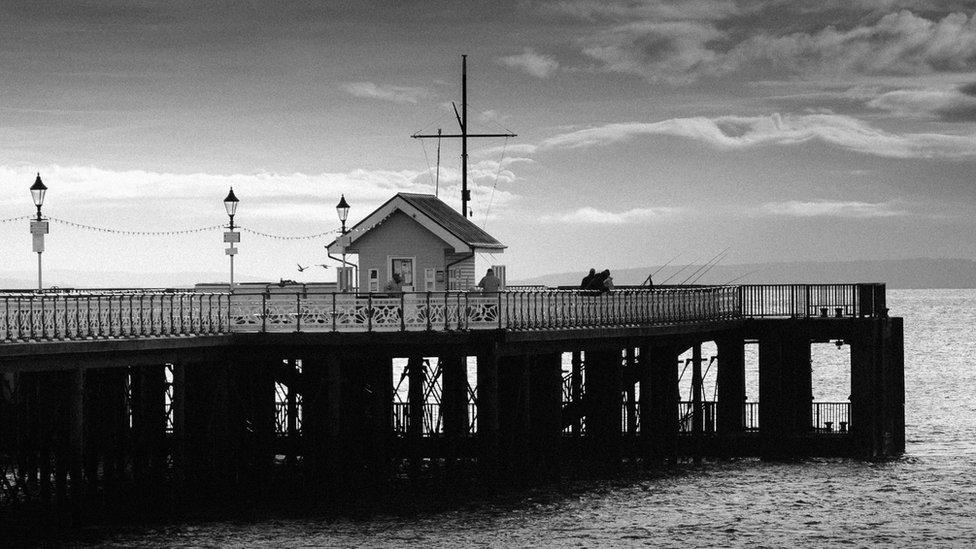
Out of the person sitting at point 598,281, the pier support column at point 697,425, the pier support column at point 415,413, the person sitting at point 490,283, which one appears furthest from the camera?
the pier support column at point 697,425

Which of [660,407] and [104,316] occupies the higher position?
[104,316]

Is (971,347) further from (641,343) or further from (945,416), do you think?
(641,343)

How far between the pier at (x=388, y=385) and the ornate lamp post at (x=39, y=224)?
2505 millimetres

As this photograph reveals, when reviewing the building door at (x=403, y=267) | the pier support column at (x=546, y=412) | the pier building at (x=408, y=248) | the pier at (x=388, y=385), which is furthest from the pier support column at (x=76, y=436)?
the building door at (x=403, y=267)

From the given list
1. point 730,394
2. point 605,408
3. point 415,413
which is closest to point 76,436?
point 415,413

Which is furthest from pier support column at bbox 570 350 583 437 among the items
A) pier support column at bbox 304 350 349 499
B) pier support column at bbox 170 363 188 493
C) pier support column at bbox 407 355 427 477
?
pier support column at bbox 170 363 188 493

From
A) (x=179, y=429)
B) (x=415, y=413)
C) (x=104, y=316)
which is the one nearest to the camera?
(x=104, y=316)

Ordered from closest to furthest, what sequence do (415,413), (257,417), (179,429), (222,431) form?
(222,431) → (179,429) → (257,417) → (415,413)

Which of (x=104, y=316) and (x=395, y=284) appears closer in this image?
(x=104, y=316)

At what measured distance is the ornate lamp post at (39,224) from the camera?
40750 millimetres

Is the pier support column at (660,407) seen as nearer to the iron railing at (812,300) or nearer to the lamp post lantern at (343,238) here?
the iron railing at (812,300)

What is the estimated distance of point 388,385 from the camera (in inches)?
1838

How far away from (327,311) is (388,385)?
7.00 m

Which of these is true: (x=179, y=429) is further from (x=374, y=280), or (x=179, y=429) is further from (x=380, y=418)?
(x=374, y=280)
